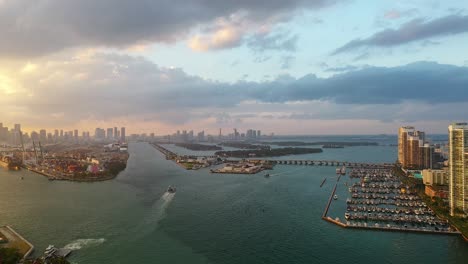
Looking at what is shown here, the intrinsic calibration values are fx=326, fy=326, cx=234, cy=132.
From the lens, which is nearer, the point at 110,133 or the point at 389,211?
the point at 389,211

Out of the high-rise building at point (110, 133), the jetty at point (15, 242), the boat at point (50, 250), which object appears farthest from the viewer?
the high-rise building at point (110, 133)

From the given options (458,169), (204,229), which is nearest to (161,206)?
(204,229)

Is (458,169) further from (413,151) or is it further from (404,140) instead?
(404,140)

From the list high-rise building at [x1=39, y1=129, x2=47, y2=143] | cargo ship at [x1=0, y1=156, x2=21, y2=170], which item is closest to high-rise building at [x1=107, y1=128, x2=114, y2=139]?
high-rise building at [x1=39, y1=129, x2=47, y2=143]

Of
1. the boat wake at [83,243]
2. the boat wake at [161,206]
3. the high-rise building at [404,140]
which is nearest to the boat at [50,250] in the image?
the boat wake at [83,243]

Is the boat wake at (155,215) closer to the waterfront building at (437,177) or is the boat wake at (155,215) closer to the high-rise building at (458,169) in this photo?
the high-rise building at (458,169)

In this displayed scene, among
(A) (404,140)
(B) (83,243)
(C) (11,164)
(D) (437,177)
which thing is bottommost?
(B) (83,243)

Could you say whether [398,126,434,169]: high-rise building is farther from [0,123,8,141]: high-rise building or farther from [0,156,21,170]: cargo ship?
[0,123,8,141]: high-rise building
